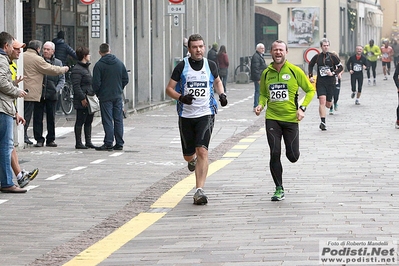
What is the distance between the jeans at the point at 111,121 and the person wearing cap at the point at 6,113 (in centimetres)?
513

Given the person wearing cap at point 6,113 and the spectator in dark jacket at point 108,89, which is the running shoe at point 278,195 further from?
the spectator in dark jacket at point 108,89

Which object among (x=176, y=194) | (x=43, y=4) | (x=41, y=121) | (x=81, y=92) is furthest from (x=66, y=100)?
(x=176, y=194)

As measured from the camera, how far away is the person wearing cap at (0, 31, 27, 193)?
461 inches

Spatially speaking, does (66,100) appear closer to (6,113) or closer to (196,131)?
(6,113)

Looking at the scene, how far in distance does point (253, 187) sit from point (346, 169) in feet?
6.71

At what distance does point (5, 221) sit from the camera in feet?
32.8

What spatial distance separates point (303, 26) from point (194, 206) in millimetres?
52728

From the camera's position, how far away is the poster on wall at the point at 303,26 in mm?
62594

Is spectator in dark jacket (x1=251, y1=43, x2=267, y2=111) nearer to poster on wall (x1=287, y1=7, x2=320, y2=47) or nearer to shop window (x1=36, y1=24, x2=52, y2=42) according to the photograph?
shop window (x1=36, y1=24, x2=52, y2=42)

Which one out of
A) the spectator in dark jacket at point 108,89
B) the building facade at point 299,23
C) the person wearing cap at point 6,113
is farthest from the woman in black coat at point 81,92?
the building facade at point 299,23

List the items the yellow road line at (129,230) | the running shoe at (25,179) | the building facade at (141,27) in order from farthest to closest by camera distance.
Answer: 1. the building facade at (141,27)
2. the running shoe at (25,179)
3. the yellow road line at (129,230)

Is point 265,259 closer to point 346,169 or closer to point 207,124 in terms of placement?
point 207,124

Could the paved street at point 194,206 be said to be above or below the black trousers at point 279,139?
below

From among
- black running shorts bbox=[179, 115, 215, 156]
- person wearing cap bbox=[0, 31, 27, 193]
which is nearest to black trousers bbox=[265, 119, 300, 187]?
black running shorts bbox=[179, 115, 215, 156]
